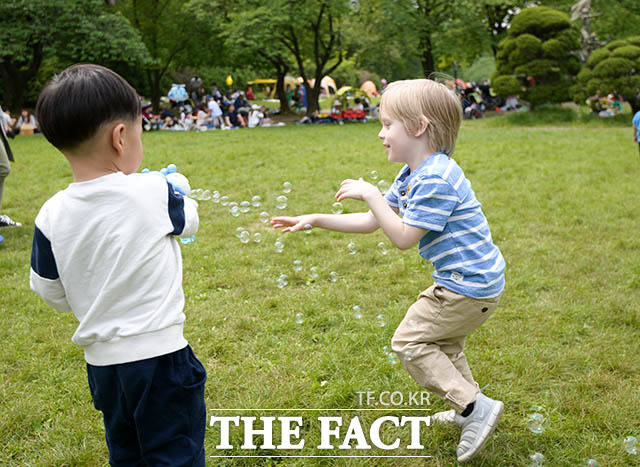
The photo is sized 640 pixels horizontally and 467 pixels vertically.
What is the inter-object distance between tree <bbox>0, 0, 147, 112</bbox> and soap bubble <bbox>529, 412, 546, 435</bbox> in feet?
72.5

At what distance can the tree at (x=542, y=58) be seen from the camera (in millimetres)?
17312

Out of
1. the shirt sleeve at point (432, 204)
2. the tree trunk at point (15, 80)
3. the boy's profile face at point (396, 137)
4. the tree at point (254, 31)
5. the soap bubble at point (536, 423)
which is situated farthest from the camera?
the tree trunk at point (15, 80)

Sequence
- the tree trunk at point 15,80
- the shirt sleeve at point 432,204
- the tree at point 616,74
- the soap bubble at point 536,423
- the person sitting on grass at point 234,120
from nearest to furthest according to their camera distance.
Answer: the shirt sleeve at point 432,204, the soap bubble at point 536,423, the tree at point 616,74, the person sitting on grass at point 234,120, the tree trunk at point 15,80

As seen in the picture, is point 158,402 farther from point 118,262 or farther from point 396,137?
point 396,137

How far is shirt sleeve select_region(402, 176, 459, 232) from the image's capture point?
7.21 feet

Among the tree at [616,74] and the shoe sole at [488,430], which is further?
the tree at [616,74]

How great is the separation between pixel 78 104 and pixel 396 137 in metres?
1.25

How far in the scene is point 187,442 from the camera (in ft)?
6.22

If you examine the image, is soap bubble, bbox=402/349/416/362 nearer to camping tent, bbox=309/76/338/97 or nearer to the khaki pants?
the khaki pants

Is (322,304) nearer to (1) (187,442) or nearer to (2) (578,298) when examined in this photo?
(2) (578,298)

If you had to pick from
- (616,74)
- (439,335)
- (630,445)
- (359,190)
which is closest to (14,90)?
(616,74)

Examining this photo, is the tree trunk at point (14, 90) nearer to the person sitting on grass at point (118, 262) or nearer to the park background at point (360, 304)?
the park background at point (360, 304)

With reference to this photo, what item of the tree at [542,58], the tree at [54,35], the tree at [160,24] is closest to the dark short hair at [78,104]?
the tree at [542,58]

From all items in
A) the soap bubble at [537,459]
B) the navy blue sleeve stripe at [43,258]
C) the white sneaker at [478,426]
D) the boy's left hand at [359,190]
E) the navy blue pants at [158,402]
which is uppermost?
the boy's left hand at [359,190]
